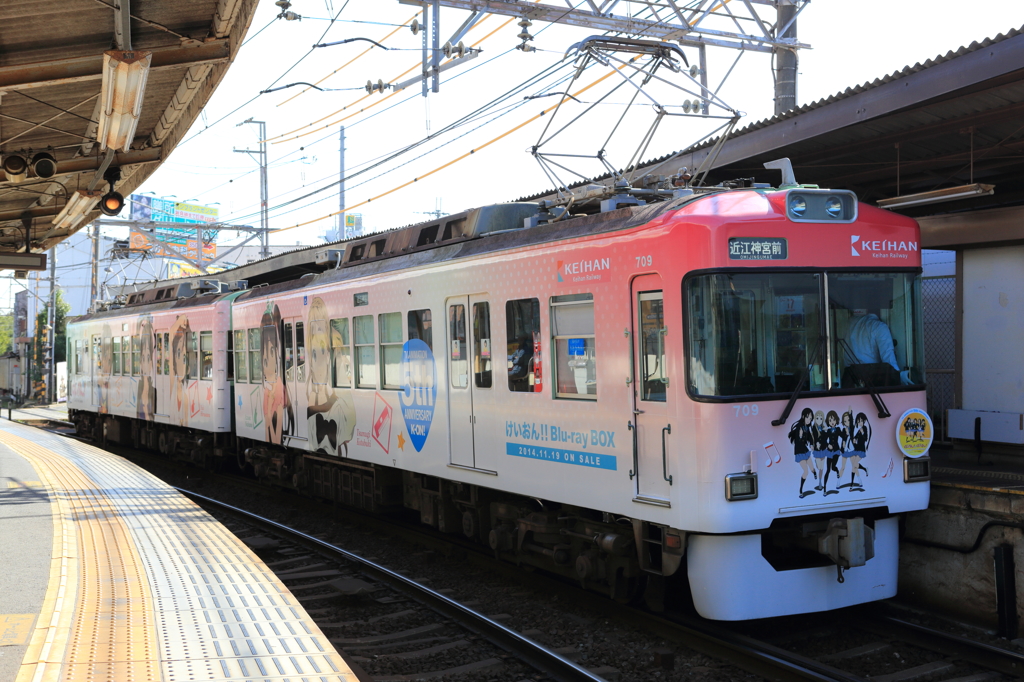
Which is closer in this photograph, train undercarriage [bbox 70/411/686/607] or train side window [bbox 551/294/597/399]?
train undercarriage [bbox 70/411/686/607]

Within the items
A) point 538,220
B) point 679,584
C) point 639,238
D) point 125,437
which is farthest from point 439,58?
point 125,437

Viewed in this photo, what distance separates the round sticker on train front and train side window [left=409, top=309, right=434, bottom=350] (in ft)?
13.8

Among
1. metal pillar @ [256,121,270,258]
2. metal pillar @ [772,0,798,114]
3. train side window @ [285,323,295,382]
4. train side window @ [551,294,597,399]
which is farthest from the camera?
metal pillar @ [256,121,270,258]

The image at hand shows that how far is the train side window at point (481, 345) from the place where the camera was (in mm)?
7953

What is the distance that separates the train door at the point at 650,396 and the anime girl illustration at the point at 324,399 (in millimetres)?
5029

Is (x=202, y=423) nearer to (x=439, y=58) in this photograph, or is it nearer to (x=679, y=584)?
(x=439, y=58)

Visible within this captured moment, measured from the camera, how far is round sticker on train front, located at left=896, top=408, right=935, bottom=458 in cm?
648

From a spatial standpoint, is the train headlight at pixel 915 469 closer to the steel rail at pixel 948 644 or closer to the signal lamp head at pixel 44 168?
the steel rail at pixel 948 644

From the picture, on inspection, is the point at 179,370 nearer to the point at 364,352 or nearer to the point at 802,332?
the point at 364,352

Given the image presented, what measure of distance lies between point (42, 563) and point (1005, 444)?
335 inches

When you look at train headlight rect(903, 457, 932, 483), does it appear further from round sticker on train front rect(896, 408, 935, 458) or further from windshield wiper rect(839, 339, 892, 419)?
windshield wiper rect(839, 339, 892, 419)

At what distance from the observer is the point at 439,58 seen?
35.8ft

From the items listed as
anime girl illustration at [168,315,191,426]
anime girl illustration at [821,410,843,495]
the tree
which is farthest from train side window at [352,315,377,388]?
the tree

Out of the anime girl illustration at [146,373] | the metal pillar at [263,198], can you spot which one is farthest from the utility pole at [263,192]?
the anime girl illustration at [146,373]
